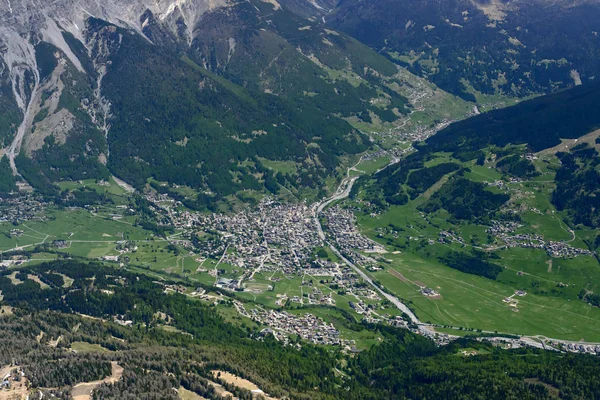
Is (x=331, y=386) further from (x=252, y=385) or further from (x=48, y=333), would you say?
(x=48, y=333)

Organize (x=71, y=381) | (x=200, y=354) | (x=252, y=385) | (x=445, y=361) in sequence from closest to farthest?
(x=71, y=381), (x=252, y=385), (x=200, y=354), (x=445, y=361)

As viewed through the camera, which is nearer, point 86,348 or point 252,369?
point 86,348

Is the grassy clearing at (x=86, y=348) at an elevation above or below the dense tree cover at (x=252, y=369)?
below

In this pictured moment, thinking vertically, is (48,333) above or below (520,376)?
below

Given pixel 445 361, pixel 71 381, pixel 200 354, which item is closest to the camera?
pixel 71 381

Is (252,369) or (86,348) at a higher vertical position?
(252,369)

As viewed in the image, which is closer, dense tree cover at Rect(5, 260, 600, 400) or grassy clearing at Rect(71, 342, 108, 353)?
dense tree cover at Rect(5, 260, 600, 400)

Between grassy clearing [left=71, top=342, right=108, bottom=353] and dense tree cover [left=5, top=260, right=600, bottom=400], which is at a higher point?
dense tree cover [left=5, top=260, right=600, bottom=400]

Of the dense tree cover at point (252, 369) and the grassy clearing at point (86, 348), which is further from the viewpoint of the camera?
the grassy clearing at point (86, 348)

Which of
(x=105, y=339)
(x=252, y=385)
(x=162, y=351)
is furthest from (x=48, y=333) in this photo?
(x=252, y=385)

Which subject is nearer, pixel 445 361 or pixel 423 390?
pixel 423 390
